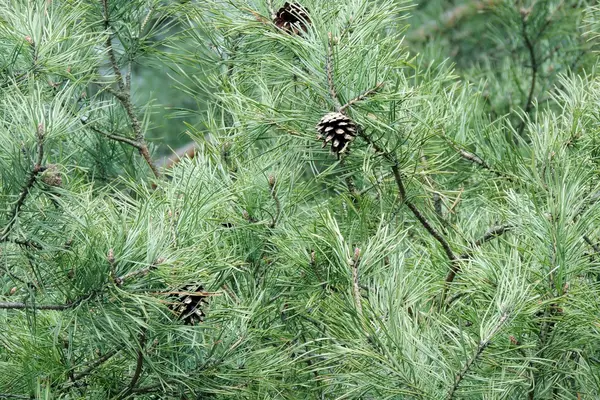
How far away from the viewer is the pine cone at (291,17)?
3.85 ft

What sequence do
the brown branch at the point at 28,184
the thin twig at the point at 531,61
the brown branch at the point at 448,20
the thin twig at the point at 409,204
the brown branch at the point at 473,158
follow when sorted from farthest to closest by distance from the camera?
the brown branch at the point at 448,20 < the thin twig at the point at 531,61 < the brown branch at the point at 473,158 < the thin twig at the point at 409,204 < the brown branch at the point at 28,184

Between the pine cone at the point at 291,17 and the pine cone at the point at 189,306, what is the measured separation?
0.32m

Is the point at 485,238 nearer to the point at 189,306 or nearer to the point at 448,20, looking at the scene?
the point at 189,306

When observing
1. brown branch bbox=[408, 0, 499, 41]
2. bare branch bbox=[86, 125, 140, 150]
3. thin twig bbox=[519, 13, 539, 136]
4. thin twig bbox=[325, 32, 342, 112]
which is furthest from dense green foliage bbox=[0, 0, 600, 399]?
brown branch bbox=[408, 0, 499, 41]

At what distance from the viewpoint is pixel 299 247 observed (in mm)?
1155

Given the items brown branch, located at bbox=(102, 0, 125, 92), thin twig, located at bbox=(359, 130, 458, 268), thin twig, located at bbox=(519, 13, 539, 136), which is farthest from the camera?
thin twig, located at bbox=(519, 13, 539, 136)

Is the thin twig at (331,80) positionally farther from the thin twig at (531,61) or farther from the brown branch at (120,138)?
the thin twig at (531,61)

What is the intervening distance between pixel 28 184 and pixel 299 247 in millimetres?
319

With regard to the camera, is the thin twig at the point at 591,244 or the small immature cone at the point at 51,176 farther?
the thin twig at the point at 591,244

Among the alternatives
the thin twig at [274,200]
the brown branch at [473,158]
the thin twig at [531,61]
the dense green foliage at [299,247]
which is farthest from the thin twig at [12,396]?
the thin twig at [531,61]

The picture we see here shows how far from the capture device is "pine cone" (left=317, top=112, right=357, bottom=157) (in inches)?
41.4

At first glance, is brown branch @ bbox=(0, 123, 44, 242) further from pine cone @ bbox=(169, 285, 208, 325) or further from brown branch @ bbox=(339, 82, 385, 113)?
brown branch @ bbox=(339, 82, 385, 113)

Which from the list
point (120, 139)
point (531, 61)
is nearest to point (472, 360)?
point (120, 139)

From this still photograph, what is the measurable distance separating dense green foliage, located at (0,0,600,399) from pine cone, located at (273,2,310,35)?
0.02 m
